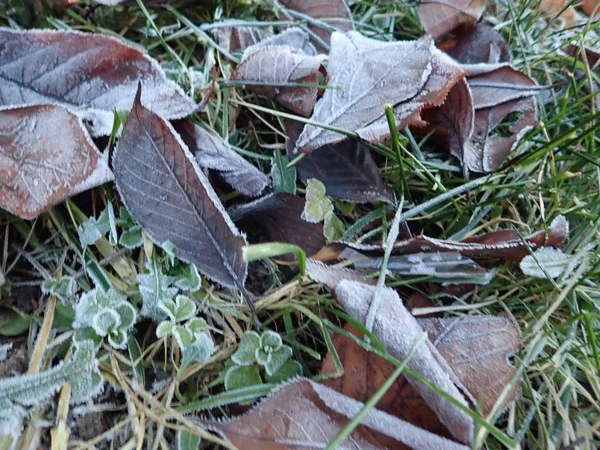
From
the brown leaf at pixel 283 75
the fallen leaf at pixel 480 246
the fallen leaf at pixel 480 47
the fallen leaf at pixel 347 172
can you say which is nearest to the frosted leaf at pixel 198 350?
the fallen leaf at pixel 480 246

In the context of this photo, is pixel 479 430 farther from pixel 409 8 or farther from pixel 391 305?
pixel 409 8

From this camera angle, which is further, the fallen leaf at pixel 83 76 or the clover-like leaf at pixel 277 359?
the fallen leaf at pixel 83 76

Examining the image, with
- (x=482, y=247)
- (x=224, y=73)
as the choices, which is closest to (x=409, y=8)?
(x=224, y=73)

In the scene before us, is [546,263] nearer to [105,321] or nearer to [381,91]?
[381,91]

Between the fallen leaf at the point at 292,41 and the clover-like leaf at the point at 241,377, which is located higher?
the fallen leaf at the point at 292,41

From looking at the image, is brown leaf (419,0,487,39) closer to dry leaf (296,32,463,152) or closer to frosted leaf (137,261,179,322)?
dry leaf (296,32,463,152)

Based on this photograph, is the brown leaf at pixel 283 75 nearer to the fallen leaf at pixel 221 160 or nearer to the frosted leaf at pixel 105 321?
the fallen leaf at pixel 221 160

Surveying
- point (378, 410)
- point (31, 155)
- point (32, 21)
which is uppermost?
point (32, 21)
